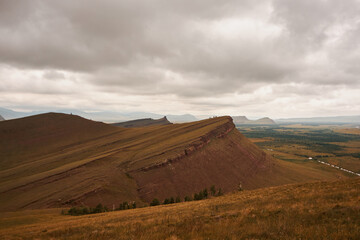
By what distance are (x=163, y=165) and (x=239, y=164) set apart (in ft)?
138

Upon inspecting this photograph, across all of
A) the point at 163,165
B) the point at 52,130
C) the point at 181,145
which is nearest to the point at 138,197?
the point at 163,165

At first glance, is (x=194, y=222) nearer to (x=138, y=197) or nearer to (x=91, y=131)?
(x=138, y=197)

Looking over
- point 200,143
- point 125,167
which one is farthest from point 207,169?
point 125,167

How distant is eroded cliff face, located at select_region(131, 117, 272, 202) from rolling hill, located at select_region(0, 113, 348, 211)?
14.7 inches

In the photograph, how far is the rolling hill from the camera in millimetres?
59094

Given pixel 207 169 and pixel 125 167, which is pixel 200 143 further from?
pixel 125 167

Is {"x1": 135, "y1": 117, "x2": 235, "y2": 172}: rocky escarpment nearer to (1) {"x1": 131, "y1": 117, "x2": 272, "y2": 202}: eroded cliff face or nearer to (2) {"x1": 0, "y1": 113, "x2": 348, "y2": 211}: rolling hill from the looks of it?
(1) {"x1": 131, "y1": 117, "x2": 272, "y2": 202}: eroded cliff face

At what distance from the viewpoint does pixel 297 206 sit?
1551cm

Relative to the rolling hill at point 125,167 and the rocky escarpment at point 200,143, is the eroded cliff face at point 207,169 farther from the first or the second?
the rolling hill at point 125,167

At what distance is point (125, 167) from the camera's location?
251 feet

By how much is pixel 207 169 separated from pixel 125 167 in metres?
37.1

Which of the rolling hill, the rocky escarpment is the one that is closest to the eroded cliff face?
the rocky escarpment

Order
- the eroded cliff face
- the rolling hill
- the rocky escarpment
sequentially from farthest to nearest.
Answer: the rocky escarpment → the eroded cliff face → the rolling hill

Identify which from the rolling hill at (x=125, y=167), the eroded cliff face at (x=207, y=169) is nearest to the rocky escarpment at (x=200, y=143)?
the eroded cliff face at (x=207, y=169)
